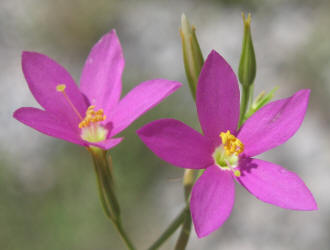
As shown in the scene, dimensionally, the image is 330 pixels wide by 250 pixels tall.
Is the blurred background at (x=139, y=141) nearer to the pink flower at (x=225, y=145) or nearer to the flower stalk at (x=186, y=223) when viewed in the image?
the flower stalk at (x=186, y=223)

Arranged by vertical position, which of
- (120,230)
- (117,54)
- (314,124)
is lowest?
(314,124)

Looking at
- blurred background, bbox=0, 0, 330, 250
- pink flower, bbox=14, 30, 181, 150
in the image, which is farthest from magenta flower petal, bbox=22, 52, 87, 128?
blurred background, bbox=0, 0, 330, 250

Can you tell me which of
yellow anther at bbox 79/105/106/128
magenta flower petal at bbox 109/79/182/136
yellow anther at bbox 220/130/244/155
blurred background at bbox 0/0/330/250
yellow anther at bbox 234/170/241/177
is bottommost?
blurred background at bbox 0/0/330/250

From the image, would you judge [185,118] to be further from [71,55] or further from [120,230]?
[120,230]

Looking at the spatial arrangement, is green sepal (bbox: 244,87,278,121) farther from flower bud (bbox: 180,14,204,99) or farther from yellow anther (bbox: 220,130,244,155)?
flower bud (bbox: 180,14,204,99)

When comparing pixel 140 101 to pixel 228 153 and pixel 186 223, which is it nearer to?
pixel 228 153

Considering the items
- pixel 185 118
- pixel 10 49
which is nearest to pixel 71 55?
pixel 10 49
